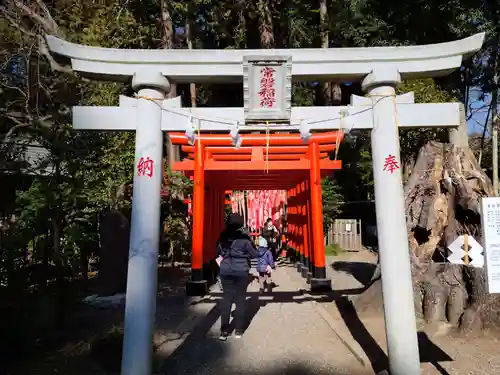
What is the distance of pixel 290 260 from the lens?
16281mm

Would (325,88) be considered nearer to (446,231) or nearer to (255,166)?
(255,166)

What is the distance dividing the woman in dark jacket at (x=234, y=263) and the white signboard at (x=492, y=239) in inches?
112

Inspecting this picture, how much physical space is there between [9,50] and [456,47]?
6726 mm

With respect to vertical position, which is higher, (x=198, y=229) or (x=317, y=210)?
(x=317, y=210)

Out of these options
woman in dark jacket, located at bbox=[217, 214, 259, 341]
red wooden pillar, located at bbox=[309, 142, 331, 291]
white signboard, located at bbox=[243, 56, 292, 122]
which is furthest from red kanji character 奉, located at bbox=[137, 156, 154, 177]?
red wooden pillar, located at bbox=[309, 142, 331, 291]

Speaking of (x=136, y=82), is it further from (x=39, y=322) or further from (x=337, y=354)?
(x=337, y=354)

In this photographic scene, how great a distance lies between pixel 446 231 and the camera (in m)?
7.30

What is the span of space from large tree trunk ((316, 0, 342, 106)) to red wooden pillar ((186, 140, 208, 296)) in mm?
7428

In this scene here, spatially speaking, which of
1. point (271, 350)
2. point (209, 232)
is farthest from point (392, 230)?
point (209, 232)

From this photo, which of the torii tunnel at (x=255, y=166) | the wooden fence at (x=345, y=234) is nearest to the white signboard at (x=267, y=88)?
the torii tunnel at (x=255, y=166)

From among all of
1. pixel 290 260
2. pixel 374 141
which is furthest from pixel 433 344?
pixel 290 260

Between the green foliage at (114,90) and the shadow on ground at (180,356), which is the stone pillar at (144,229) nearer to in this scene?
the shadow on ground at (180,356)

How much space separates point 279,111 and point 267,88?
0.27m

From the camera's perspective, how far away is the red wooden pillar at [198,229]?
8828mm
